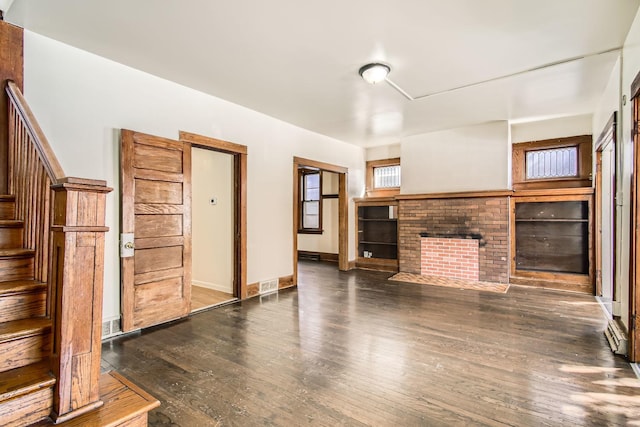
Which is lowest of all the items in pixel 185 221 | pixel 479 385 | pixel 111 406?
pixel 479 385

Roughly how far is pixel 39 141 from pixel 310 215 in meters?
6.85

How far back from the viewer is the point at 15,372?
4.81ft

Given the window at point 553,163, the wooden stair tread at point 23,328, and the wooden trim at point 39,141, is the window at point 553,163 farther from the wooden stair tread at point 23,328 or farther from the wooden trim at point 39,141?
the wooden stair tread at point 23,328

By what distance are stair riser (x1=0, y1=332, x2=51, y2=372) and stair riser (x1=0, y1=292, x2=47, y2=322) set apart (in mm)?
232

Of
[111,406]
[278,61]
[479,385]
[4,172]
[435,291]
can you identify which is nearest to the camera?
[111,406]

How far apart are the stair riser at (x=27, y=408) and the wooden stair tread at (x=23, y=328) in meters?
0.32

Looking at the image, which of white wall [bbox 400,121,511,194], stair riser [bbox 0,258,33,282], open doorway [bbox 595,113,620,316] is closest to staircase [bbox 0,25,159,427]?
stair riser [bbox 0,258,33,282]

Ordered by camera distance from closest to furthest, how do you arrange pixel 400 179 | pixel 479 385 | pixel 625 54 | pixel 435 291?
pixel 479 385 < pixel 625 54 < pixel 435 291 < pixel 400 179

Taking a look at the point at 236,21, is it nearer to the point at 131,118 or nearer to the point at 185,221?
the point at 131,118

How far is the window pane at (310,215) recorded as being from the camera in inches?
328

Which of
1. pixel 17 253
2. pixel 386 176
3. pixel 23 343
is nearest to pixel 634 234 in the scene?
pixel 23 343

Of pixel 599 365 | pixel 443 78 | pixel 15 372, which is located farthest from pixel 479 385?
pixel 443 78

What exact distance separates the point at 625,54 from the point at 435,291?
350 centimetres

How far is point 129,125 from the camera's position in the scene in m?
3.30
